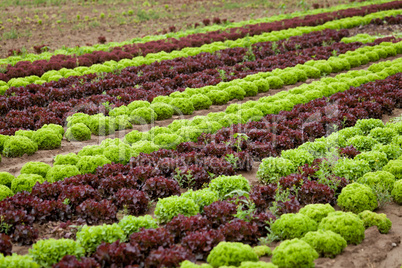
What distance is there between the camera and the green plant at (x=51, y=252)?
598cm

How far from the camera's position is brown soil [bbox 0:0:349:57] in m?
26.5

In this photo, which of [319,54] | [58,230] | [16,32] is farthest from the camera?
[16,32]

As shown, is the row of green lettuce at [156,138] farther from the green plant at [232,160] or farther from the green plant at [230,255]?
the green plant at [230,255]

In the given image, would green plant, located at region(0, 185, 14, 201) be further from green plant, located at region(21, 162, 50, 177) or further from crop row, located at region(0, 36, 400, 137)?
crop row, located at region(0, 36, 400, 137)

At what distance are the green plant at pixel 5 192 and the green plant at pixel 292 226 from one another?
18.9ft

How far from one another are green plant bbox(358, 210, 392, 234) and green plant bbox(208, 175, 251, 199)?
2.49m

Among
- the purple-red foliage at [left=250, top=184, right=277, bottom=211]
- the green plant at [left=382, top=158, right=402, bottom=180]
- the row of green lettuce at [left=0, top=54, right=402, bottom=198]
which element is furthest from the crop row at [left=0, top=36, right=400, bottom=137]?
the green plant at [left=382, top=158, right=402, bottom=180]

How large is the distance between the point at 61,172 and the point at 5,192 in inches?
49.9

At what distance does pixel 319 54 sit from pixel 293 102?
765 centimetres

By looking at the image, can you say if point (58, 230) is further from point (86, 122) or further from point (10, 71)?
point (10, 71)

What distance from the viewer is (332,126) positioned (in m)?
11.7

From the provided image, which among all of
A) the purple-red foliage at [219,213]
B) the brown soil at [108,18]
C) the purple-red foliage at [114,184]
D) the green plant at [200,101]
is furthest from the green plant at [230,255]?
the brown soil at [108,18]

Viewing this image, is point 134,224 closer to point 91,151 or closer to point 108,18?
point 91,151

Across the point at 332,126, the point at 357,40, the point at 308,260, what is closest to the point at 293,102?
the point at 332,126
